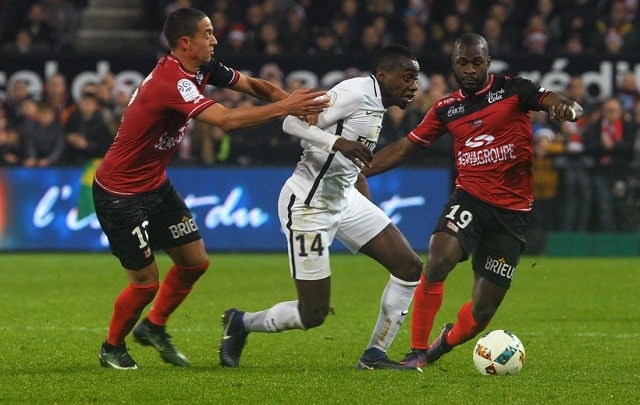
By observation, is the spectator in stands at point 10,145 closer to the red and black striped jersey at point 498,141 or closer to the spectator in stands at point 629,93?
the spectator in stands at point 629,93

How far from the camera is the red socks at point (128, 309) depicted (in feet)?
27.5

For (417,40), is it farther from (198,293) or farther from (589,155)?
(198,293)

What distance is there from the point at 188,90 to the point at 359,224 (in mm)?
1367

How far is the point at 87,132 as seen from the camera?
61.0 ft

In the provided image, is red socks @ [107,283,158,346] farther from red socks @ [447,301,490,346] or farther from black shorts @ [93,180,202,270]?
red socks @ [447,301,490,346]

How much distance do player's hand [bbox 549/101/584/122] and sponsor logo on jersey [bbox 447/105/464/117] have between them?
91cm

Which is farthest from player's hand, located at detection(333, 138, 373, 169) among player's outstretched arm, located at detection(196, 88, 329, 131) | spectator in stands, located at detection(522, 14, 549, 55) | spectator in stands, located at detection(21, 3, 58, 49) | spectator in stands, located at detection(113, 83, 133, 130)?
spectator in stands, located at detection(21, 3, 58, 49)

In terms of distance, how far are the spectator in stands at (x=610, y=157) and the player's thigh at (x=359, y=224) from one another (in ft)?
32.4

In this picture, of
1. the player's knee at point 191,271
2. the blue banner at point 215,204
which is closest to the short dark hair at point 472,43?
the player's knee at point 191,271

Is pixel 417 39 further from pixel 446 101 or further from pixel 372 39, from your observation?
pixel 446 101

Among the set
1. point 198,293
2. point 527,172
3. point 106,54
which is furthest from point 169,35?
point 106,54

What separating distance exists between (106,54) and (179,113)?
12237 millimetres

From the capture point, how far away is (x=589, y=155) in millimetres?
17812

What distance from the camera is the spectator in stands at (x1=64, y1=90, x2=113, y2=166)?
60.2 ft
